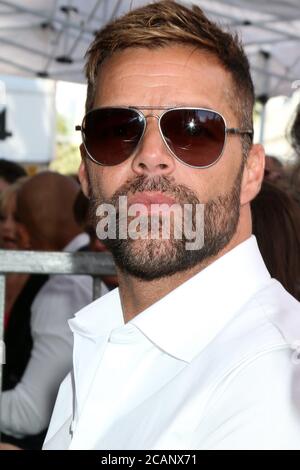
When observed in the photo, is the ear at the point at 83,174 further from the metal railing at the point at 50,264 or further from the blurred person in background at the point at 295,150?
the blurred person in background at the point at 295,150

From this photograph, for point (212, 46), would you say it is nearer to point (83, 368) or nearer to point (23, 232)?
point (83, 368)

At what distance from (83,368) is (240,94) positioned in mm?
653

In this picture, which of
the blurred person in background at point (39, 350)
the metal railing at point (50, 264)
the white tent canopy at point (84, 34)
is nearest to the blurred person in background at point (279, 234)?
the metal railing at point (50, 264)

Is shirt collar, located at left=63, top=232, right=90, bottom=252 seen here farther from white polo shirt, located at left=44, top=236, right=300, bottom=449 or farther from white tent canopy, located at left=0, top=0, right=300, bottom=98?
white tent canopy, located at left=0, top=0, right=300, bottom=98

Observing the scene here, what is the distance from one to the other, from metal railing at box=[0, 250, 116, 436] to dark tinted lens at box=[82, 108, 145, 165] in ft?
1.18

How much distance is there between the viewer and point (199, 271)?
151 centimetres

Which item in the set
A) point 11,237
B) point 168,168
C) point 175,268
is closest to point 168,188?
point 168,168

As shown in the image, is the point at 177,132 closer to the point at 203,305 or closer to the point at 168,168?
the point at 168,168

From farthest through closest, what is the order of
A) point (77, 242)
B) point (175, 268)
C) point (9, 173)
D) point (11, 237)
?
1. point (9, 173)
2. point (11, 237)
3. point (77, 242)
4. point (175, 268)

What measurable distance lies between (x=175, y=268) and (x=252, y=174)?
0.31 m

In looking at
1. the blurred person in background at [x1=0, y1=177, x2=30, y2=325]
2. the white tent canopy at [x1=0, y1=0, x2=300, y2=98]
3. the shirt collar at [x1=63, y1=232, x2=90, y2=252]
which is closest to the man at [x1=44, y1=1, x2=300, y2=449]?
the blurred person in background at [x1=0, y1=177, x2=30, y2=325]

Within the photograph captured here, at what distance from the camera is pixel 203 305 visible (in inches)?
53.6
